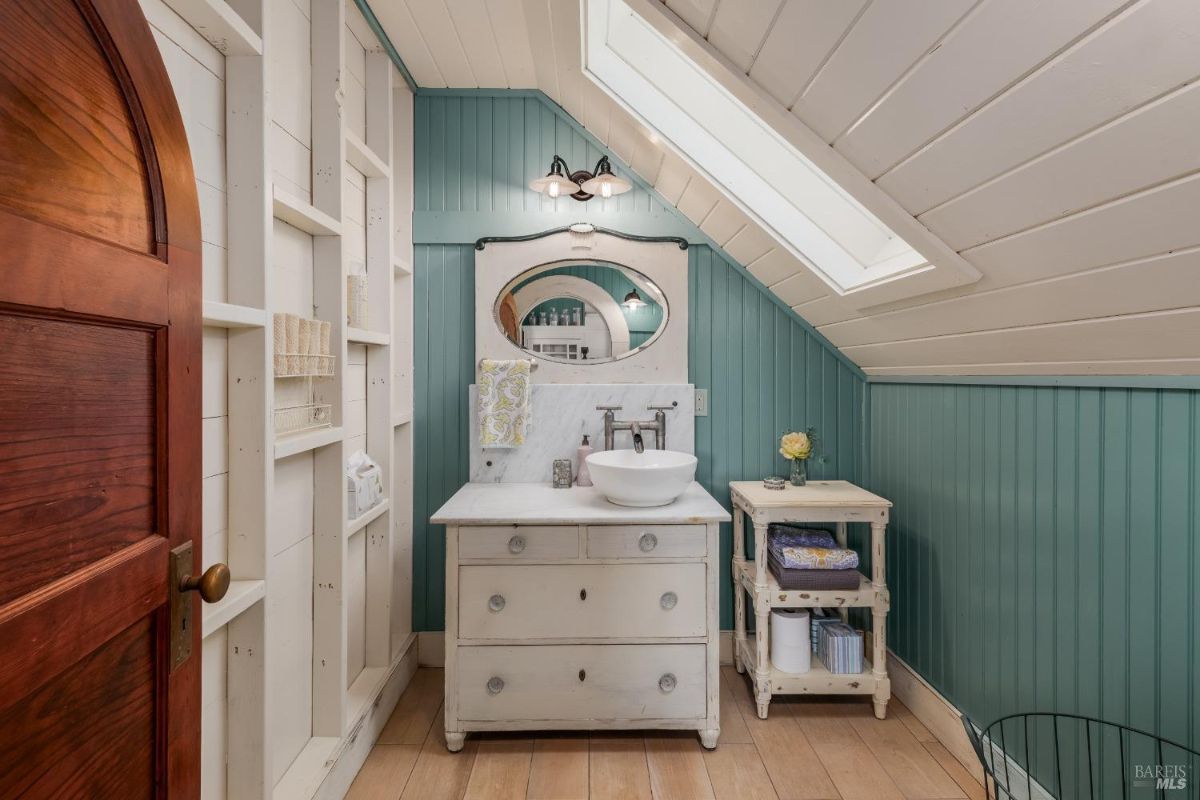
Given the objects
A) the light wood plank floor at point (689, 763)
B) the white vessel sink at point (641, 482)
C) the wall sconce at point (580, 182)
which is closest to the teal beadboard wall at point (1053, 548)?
the light wood plank floor at point (689, 763)

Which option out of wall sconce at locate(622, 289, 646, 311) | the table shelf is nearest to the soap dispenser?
wall sconce at locate(622, 289, 646, 311)

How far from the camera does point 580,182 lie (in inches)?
91.7

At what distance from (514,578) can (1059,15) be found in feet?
5.76

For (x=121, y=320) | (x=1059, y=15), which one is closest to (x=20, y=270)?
(x=121, y=320)

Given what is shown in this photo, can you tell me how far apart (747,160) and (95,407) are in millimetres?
1821

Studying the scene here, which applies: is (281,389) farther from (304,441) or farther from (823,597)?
(823,597)

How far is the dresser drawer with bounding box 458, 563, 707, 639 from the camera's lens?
6.22 feet

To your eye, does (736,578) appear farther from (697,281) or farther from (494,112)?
(494,112)

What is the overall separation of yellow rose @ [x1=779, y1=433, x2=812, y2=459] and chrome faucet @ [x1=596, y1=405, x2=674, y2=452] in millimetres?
463

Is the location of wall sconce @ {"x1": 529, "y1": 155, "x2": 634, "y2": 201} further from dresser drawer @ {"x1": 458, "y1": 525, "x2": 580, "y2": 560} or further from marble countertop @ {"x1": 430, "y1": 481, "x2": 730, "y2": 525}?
dresser drawer @ {"x1": 458, "y1": 525, "x2": 580, "y2": 560}

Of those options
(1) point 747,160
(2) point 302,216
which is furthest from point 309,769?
(1) point 747,160

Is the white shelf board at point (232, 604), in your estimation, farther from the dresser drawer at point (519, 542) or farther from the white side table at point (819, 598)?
the white side table at point (819, 598)

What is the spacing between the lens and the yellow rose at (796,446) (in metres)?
2.31

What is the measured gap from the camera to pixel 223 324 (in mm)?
1212
